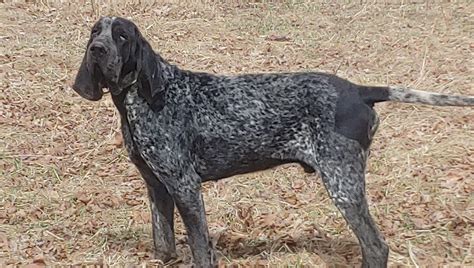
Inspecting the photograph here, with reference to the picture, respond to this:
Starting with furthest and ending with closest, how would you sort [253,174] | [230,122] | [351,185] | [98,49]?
1. [253,174]
2. [230,122]
3. [351,185]
4. [98,49]

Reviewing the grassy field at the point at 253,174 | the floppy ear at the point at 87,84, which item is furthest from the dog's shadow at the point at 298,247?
the floppy ear at the point at 87,84

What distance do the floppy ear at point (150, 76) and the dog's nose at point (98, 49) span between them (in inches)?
10.6

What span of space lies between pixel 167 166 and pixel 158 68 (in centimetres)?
69

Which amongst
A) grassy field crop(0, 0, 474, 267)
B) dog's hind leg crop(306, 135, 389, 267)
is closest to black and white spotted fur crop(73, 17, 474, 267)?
dog's hind leg crop(306, 135, 389, 267)

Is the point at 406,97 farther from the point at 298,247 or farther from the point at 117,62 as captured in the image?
the point at 117,62

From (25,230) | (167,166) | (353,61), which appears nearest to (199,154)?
(167,166)

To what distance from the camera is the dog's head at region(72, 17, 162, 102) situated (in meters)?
4.80

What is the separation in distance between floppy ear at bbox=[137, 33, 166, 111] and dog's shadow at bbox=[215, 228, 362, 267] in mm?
1508

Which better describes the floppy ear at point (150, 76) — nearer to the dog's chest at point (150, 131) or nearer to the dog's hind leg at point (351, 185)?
the dog's chest at point (150, 131)

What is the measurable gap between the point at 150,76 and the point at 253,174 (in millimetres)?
2529

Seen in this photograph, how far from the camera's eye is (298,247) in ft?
19.3

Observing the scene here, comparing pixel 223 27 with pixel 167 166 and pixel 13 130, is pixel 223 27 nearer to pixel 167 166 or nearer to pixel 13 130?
pixel 13 130

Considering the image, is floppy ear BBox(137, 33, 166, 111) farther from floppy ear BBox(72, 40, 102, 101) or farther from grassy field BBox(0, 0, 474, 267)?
grassy field BBox(0, 0, 474, 267)

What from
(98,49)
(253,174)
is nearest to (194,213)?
(98,49)
